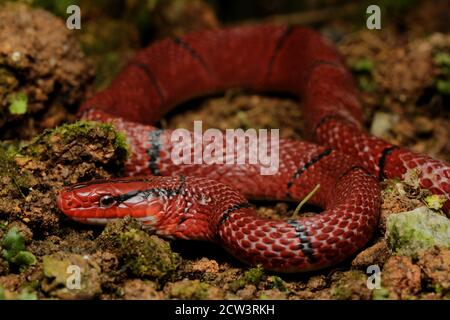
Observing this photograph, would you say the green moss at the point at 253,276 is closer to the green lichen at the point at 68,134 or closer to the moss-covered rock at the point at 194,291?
the moss-covered rock at the point at 194,291

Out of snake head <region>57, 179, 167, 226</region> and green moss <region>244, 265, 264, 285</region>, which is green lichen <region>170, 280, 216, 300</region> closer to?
green moss <region>244, 265, 264, 285</region>

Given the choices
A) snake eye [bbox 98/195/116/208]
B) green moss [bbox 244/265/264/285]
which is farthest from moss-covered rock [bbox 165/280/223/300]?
snake eye [bbox 98/195/116/208]

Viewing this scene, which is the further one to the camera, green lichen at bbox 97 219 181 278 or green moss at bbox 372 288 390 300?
green lichen at bbox 97 219 181 278

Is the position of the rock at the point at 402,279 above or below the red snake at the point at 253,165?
below

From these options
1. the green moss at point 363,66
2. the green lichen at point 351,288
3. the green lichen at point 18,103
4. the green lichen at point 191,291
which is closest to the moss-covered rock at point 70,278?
the green lichen at point 191,291

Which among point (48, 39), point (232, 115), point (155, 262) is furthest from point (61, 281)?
point (232, 115)

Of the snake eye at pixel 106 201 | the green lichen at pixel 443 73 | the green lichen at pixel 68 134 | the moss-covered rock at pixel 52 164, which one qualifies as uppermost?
the green lichen at pixel 443 73

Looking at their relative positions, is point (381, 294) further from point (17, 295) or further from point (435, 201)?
point (17, 295)
